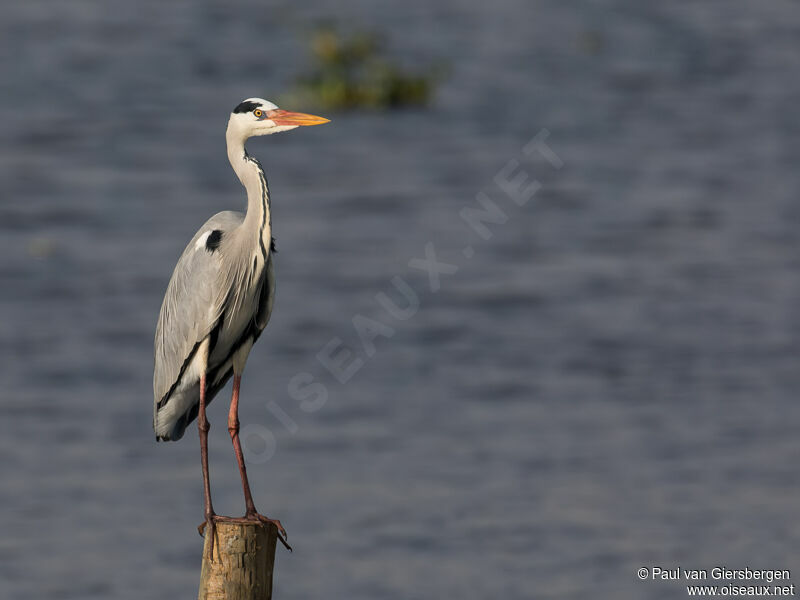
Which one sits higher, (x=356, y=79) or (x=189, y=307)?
(x=356, y=79)

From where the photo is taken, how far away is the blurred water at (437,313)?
11484mm

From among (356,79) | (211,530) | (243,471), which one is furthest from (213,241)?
(356,79)

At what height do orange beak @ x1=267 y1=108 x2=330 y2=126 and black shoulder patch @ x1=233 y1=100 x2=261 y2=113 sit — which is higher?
black shoulder patch @ x1=233 y1=100 x2=261 y2=113

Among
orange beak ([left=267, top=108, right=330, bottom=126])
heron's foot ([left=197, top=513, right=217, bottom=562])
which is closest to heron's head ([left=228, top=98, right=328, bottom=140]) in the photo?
orange beak ([left=267, top=108, right=330, bottom=126])

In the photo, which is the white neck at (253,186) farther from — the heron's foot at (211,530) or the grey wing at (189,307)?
the heron's foot at (211,530)

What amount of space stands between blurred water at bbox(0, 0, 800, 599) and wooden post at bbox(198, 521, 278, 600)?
4396mm

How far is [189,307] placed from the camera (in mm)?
7109

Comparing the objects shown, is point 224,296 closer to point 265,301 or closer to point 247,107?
point 265,301

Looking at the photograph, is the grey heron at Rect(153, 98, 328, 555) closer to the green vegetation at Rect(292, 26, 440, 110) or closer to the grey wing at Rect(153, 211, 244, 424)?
the grey wing at Rect(153, 211, 244, 424)

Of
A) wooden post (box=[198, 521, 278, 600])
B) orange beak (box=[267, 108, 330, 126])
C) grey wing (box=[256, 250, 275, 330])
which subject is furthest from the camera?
grey wing (box=[256, 250, 275, 330])

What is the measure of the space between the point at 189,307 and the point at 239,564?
1.30 m

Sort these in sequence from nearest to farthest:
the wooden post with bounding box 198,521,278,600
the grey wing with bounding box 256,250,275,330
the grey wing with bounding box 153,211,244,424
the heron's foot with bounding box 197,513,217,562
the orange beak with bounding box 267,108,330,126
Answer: the wooden post with bounding box 198,521,278,600
the heron's foot with bounding box 197,513,217,562
the orange beak with bounding box 267,108,330,126
the grey wing with bounding box 153,211,244,424
the grey wing with bounding box 256,250,275,330

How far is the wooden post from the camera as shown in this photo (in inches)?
251

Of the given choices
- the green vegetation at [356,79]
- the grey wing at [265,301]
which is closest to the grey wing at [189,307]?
the grey wing at [265,301]
